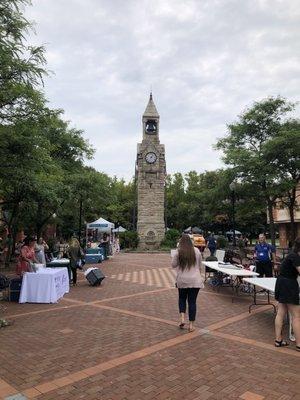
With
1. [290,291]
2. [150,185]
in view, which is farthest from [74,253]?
[150,185]

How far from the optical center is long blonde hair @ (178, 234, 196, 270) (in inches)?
285

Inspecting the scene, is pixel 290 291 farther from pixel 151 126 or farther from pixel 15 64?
pixel 151 126

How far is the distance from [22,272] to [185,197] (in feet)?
184

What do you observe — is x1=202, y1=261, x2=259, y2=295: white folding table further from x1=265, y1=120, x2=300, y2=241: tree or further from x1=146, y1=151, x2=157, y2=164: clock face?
x1=146, y1=151, x2=157, y2=164: clock face

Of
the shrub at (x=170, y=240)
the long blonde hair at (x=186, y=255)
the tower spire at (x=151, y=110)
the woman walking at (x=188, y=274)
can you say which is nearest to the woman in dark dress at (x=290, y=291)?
the woman walking at (x=188, y=274)

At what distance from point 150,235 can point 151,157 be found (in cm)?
836

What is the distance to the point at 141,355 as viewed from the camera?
579 centimetres

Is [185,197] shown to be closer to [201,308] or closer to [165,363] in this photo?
[201,308]

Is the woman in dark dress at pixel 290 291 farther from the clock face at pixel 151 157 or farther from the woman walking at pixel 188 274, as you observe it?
the clock face at pixel 151 157

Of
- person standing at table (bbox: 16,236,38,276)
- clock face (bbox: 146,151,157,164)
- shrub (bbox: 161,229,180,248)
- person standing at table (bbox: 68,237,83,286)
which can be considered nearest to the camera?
person standing at table (bbox: 16,236,38,276)

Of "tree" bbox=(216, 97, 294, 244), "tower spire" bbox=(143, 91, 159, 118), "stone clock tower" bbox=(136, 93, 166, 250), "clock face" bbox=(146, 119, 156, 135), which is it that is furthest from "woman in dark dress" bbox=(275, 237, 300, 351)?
"tower spire" bbox=(143, 91, 159, 118)

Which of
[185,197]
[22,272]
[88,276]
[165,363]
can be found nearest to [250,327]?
[165,363]

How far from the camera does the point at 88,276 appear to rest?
13305 mm

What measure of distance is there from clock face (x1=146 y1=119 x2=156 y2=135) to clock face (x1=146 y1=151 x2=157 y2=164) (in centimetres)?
249
